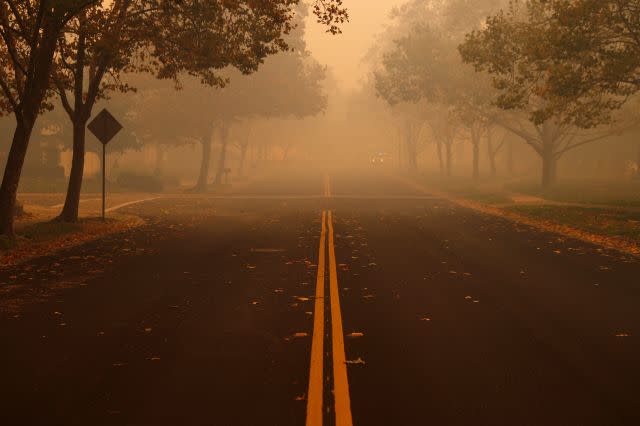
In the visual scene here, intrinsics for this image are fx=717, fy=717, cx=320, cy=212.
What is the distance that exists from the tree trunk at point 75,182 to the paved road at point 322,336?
16.8 ft

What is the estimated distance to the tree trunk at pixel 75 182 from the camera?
19844 mm

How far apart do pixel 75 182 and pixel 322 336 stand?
14405 millimetres

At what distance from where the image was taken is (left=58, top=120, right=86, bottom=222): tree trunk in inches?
781

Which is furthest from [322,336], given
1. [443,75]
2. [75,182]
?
[443,75]

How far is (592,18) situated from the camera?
20.5m

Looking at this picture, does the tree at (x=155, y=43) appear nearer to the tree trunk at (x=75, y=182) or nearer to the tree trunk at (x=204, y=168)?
the tree trunk at (x=75, y=182)

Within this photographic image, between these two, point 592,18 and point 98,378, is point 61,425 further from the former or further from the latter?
point 592,18

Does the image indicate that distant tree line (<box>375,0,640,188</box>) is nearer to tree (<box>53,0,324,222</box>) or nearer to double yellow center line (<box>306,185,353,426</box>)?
tree (<box>53,0,324,222</box>)

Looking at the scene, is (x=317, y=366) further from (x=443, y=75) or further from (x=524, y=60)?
(x=443, y=75)

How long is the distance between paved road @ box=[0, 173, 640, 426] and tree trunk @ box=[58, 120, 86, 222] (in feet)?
16.8

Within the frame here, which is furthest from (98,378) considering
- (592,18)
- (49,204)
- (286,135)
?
(286,135)

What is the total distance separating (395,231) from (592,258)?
5809mm

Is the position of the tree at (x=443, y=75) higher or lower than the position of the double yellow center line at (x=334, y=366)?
higher

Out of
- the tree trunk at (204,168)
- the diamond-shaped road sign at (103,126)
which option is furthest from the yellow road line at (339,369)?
the tree trunk at (204,168)
